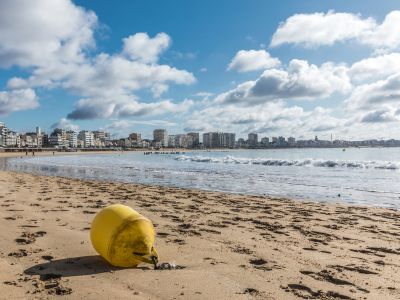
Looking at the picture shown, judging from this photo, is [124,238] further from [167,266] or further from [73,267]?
[73,267]

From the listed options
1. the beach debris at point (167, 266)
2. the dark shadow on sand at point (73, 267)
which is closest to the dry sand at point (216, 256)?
the dark shadow on sand at point (73, 267)

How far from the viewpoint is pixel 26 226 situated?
314 inches

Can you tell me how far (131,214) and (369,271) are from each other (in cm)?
366

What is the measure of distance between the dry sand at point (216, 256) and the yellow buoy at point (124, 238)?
0.59 ft

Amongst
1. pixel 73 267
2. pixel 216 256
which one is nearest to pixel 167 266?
pixel 216 256

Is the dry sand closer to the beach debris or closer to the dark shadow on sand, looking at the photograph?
the dark shadow on sand

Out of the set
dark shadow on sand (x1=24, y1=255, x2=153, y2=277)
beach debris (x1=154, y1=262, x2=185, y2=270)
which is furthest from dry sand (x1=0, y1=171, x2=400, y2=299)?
beach debris (x1=154, y1=262, x2=185, y2=270)

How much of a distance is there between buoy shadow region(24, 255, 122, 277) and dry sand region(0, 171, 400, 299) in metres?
0.01

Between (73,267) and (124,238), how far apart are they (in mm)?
880

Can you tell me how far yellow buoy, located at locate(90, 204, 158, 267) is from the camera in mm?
5195

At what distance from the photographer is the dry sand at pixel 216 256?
461 cm

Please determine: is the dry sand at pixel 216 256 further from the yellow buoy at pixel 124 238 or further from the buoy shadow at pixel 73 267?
the yellow buoy at pixel 124 238

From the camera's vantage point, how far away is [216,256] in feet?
19.9

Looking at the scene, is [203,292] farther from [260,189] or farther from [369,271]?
[260,189]
